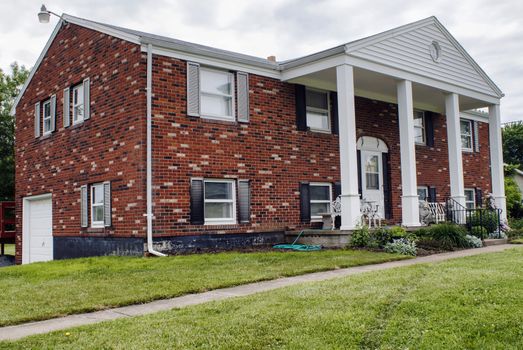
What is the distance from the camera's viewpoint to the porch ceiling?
15281 millimetres

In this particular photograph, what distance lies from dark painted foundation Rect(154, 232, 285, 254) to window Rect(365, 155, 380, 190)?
415 centimetres

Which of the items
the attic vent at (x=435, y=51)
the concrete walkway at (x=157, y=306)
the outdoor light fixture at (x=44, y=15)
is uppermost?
the outdoor light fixture at (x=44, y=15)

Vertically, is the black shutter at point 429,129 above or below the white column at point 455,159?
above

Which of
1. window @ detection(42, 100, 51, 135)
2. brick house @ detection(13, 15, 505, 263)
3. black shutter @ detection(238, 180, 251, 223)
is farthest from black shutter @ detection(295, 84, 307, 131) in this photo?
window @ detection(42, 100, 51, 135)

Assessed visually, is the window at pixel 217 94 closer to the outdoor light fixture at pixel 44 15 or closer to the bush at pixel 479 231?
the outdoor light fixture at pixel 44 15

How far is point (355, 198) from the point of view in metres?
13.4

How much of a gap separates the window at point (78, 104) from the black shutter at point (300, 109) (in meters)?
6.05

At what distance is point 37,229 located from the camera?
17422mm

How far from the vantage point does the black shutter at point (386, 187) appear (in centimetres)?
1777

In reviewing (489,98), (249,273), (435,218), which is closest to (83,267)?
(249,273)

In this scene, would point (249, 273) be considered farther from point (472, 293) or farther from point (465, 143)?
point (465, 143)

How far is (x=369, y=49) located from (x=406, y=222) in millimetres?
4759

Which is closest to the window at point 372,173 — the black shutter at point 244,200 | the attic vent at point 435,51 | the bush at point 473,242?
the attic vent at point 435,51

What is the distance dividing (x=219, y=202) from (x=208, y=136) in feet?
5.52
